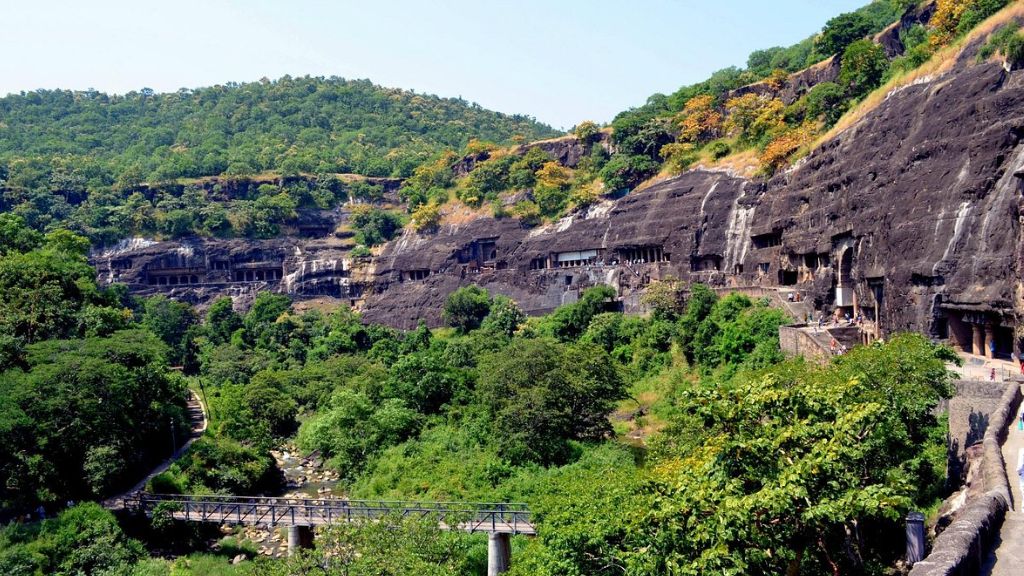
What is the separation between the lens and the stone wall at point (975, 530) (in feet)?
29.5

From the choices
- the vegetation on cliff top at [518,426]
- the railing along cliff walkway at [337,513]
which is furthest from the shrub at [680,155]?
the railing along cliff walkway at [337,513]

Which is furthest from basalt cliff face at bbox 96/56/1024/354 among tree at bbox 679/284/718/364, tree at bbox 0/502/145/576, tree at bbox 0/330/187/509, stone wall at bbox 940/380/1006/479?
tree at bbox 0/330/187/509

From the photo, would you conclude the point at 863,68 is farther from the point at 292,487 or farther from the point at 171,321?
the point at 171,321

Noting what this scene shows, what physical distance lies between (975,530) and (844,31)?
59.6 m

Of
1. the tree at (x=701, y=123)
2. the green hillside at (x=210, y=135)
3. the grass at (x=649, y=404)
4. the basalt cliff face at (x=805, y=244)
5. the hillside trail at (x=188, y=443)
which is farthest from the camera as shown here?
the green hillside at (x=210, y=135)

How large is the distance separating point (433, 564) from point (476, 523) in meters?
4.36

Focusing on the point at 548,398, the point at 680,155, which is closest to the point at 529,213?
the point at 680,155

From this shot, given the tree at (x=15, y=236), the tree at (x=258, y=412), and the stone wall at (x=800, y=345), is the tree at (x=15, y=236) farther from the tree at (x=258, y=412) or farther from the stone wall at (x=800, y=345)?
the stone wall at (x=800, y=345)

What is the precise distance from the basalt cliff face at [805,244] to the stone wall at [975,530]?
46.8ft

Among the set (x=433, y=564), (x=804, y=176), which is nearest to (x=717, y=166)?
(x=804, y=176)

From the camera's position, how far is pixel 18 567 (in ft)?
79.6

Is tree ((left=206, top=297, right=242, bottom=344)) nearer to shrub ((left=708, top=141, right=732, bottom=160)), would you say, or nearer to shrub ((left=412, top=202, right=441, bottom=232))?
shrub ((left=412, top=202, right=441, bottom=232))

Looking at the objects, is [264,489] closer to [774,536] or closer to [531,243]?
[774,536]

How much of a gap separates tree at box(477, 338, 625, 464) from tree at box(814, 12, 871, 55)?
37956mm
